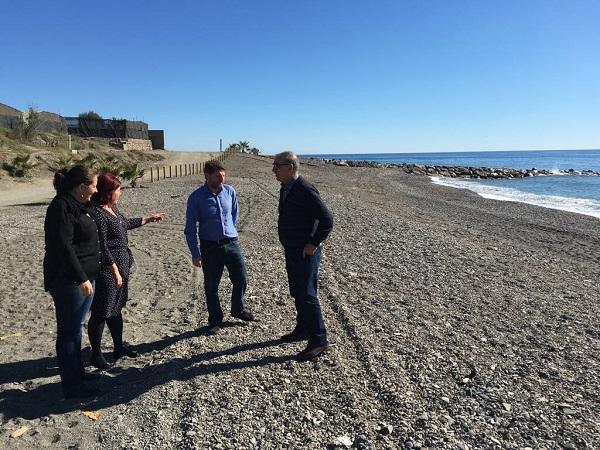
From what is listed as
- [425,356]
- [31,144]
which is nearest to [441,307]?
[425,356]

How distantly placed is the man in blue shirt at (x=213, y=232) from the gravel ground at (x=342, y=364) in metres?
0.60

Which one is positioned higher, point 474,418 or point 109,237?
point 109,237

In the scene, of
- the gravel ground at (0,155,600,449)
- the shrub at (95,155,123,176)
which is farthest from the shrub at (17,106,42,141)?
the gravel ground at (0,155,600,449)

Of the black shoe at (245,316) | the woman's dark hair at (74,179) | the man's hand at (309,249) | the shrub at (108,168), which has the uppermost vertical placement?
the woman's dark hair at (74,179)

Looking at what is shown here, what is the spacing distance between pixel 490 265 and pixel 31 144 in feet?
111

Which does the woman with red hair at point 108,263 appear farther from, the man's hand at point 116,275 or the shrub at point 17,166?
the shrub at point 17,166

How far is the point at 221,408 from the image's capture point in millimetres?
3838

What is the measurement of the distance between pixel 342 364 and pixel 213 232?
1907 mm

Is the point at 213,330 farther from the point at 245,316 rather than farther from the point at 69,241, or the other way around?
the point at 69,241

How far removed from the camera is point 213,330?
540cm

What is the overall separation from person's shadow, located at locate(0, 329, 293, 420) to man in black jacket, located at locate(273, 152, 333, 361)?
393 millimetres

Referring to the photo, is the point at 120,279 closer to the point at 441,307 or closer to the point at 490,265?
the point at 441,307

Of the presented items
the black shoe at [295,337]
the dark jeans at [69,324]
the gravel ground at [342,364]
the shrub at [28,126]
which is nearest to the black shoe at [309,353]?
the gravel ground at [342,364]

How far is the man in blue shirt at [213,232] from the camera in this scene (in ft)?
16.9
